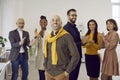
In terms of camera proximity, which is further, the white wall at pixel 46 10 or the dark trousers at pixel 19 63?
the white wall at pixel 46 10

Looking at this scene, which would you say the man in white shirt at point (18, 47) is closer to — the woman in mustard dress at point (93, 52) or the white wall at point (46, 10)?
the woman in mustard dress at point (93, 52)

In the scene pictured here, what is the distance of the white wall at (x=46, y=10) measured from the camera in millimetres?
7273

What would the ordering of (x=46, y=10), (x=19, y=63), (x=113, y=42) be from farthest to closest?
(x=46, y=10), (x=19, y=63), (x=113, y=42)

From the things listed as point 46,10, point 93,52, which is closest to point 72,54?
point 93,52

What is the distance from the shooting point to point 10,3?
7230 millimetres

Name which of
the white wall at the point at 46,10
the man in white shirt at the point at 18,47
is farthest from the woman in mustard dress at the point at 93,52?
the white wall at the point at 46,10

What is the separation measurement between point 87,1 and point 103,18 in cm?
85

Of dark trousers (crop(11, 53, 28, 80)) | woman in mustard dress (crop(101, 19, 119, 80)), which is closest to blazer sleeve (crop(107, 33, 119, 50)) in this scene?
woman in mustard dress (crop(101, 19, 119, 80))

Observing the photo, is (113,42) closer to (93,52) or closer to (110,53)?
(110,53)

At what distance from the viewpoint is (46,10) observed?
775 cm

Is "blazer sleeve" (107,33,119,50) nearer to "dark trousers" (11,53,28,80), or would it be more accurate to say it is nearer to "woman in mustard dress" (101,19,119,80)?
"woman in mustard dress" (101,19,119,80)

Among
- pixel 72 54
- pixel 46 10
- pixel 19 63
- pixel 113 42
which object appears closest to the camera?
pixel 72 54

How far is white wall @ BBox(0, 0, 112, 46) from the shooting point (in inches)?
286

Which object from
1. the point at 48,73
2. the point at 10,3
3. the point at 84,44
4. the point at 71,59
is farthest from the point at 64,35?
the point at 10,3
